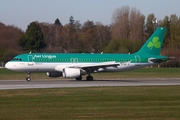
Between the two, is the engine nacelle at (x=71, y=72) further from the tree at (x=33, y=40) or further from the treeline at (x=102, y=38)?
the tree at (x=33, y=40)

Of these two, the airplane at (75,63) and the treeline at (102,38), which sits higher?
the treeline at (102,38)

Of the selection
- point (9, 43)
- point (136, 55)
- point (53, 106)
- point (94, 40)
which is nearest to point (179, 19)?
point (94, 40)

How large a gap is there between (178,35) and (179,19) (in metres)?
11.3

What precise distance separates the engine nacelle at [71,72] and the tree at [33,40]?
67711mm

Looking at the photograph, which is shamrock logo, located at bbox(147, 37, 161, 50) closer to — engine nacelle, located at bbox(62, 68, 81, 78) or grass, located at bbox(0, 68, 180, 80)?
grass, located at bbox(0, 68, 180, 80)

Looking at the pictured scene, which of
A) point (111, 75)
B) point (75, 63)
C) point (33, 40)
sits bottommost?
point (111, 75)

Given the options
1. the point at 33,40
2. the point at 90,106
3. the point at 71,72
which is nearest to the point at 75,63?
the point at 71,72

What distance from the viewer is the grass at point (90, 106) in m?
17.2

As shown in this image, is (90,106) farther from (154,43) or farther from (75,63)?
(154,43)

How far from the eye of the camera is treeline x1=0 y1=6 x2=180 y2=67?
102000 mm

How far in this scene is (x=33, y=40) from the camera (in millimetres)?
109875

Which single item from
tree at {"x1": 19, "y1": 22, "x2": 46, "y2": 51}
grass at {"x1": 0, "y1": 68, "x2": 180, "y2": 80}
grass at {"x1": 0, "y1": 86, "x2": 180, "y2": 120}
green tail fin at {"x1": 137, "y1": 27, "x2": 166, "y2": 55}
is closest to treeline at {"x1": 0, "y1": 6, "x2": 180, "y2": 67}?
tree at {"x1": 19, "y1": 22, "x2": 46, "y2": 51}

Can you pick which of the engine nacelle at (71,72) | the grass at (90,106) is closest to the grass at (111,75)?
the engine nacelle at (71,72)

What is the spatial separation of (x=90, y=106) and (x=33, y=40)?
90.7 metres
